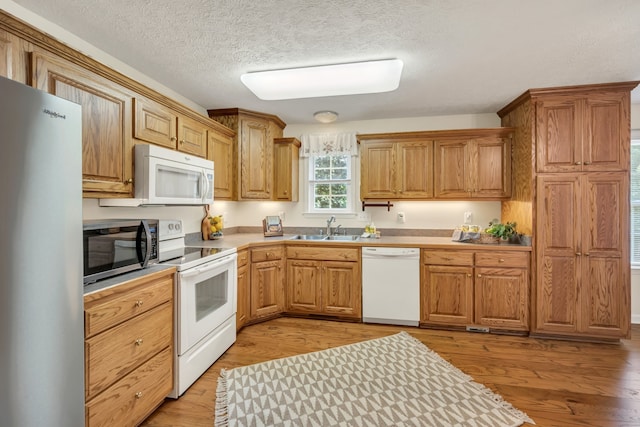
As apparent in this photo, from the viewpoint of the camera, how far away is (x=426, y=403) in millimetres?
1927

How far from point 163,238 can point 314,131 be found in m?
2.43

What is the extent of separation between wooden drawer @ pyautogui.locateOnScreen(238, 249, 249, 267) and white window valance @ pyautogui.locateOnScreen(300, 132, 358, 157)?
164 centimetres

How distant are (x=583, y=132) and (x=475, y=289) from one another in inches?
70.6

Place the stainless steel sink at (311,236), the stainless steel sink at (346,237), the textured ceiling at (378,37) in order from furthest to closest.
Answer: the stainless steel sink at (311,236) → the stainless steel sink at (346,237) → the textured ceiling at (378,37)

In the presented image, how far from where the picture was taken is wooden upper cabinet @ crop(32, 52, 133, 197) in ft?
5.13

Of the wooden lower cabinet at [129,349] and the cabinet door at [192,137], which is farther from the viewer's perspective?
the cabinet door at [192,137]

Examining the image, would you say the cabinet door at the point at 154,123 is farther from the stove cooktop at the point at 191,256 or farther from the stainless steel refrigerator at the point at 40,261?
the stainless steel refrigerator at the point at 40,261

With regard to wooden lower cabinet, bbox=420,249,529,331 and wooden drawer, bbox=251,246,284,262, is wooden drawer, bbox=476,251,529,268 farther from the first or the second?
wooden drawer, bbox=251,246,284,262

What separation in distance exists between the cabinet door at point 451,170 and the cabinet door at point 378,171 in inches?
19.4

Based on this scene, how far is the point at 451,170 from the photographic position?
11.3 ft

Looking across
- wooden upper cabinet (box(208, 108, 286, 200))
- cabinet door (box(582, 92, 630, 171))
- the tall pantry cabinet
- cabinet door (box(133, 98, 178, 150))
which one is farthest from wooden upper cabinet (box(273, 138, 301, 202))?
cabinet door (box(582, 92, 630, 171))

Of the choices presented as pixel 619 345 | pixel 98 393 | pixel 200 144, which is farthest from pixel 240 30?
pixel 619 345

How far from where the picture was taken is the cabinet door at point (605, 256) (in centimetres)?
279

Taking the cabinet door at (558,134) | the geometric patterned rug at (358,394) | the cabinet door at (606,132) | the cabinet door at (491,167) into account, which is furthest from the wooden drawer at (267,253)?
the cabinet door at (606,132)
